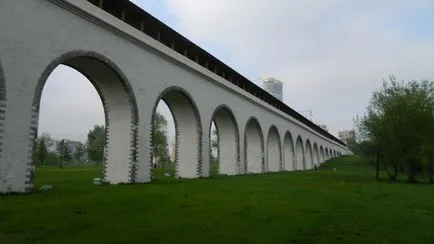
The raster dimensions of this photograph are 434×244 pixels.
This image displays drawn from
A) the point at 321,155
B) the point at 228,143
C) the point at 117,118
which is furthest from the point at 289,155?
the point at 117,118

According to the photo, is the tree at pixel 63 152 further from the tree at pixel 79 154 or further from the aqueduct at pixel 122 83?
the aqueduct at pixel 122 83

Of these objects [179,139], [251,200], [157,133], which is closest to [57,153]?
[157,133]

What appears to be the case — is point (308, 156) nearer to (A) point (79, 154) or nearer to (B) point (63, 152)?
(B) point (63, 152)

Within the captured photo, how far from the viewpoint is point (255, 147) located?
113ft

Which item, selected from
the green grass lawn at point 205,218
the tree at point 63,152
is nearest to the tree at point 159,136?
the tree at point 63,152

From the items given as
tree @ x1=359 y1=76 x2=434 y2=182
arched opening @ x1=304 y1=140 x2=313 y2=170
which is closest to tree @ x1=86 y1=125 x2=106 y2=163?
arched opening @ x1=304 y1=140 x2=313 y2=170

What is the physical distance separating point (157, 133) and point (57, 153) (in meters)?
41.3

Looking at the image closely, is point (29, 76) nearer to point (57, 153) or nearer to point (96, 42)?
point (96, 42)

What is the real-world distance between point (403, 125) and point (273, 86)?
71.9 m

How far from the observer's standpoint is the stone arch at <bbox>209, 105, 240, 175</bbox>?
28.8 metres

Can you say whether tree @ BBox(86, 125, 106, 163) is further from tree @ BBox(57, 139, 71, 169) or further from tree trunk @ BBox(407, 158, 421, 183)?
tree trunk @ BBox(407, 158, 421, 183)

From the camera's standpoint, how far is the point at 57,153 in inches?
3310

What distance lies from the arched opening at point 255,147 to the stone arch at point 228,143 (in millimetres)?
4062

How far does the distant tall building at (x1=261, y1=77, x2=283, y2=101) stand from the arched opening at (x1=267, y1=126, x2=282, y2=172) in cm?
5435
